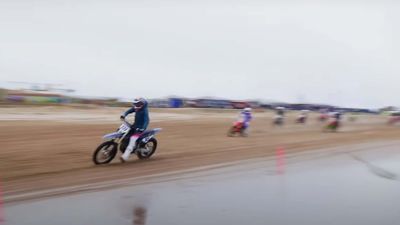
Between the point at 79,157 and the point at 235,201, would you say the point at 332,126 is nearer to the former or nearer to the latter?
the point at 79,157

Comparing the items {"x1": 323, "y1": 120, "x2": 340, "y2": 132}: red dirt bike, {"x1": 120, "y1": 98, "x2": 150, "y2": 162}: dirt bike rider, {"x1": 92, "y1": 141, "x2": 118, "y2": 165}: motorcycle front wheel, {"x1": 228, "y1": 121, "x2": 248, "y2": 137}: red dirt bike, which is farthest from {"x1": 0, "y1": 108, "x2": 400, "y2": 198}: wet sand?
{"x1": 323, "y1": 120, "x2": 340, "y2": 132}: red dirt bike

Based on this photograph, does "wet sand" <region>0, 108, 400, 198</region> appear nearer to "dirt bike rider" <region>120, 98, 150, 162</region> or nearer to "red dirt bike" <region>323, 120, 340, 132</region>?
"dirt bike rider" <region>120, 98, 150, 162</region>

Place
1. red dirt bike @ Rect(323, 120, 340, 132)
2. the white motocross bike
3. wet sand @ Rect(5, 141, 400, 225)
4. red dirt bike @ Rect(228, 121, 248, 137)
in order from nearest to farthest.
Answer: wet sand @ Rect(5, 141, 400, 225)
the white motocross bike
red dirt bike @ Rect(228, 121, 248, 137)
red dirt bike @ Rect(323, 120, 340, 132)

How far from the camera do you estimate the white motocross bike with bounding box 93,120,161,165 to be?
12.8 m

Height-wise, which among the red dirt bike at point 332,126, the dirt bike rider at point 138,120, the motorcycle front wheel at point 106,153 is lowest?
the red dirt bike at point 332,126

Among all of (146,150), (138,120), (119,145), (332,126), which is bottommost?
(332,126)

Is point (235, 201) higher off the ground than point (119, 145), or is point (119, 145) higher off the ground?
point (119, 145)

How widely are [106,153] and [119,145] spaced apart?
0.49 meters

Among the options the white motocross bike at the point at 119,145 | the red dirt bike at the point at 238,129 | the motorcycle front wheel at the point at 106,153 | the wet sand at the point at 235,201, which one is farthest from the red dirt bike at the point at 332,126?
the motorcycle front wheel at the point at 106,153

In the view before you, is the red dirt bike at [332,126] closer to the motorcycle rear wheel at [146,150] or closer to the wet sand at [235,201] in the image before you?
the wet sand at [235,201]

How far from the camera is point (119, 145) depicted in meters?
13.2

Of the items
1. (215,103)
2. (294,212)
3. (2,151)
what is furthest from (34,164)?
(215,103)

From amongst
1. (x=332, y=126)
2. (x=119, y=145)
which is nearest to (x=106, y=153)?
(x=119, y=145)

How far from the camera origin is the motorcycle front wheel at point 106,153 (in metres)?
12.8
